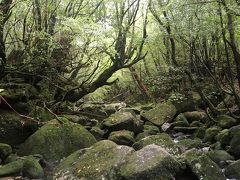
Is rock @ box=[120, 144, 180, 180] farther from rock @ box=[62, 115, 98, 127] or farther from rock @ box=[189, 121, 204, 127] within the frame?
rock @ box=[189, 121, 204, 127]

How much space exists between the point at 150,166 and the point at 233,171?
2400 millimetres

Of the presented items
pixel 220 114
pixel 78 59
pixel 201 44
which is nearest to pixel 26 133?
pixel 78 59

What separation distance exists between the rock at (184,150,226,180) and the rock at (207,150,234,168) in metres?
1.27

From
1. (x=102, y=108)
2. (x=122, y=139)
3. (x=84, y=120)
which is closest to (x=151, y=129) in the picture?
(x=122, y=139)

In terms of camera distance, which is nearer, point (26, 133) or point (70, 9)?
point (26, 133)

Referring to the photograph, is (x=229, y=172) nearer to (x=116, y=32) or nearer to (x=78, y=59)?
(x=78, y=59)

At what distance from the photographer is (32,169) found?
8320mm

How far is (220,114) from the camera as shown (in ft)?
42.8

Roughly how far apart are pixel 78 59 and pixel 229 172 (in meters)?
8.40

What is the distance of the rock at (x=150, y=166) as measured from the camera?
7016mm

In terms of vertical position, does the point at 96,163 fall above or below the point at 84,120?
above

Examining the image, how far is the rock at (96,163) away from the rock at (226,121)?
5.46m

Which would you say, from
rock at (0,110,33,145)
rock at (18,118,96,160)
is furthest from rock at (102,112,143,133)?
rock at (0,110,33,145)

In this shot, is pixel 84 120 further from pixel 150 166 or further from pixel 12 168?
pixel 150 166
